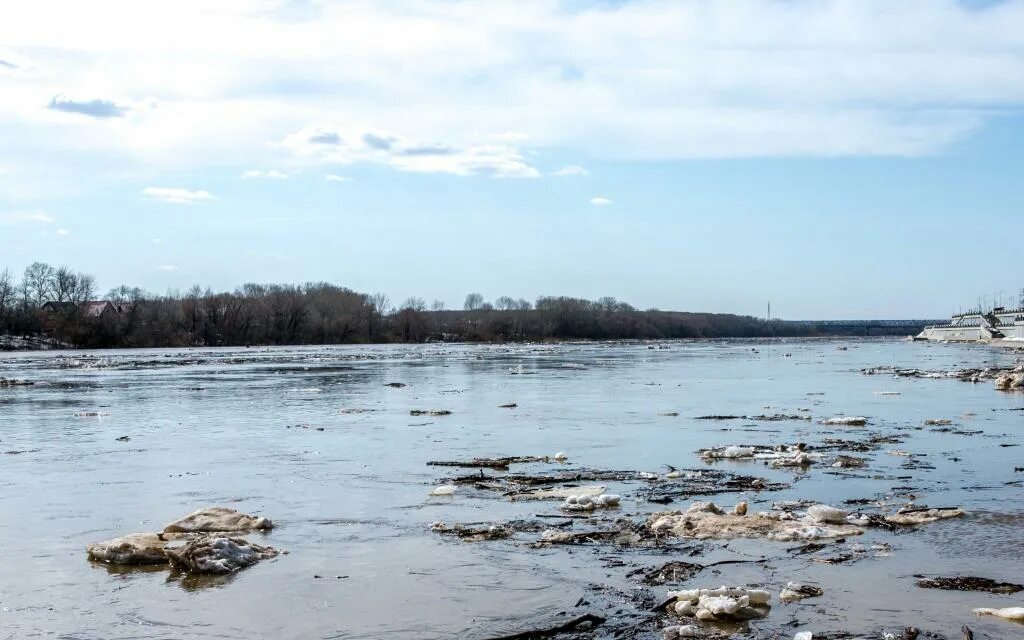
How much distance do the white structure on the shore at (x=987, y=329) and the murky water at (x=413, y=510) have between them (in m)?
96.8

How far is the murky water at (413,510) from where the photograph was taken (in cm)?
850

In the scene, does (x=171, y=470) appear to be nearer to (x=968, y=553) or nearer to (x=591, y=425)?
(x=591, y=425)

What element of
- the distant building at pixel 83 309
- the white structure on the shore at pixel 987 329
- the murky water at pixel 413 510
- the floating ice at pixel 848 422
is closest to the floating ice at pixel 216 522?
the murky water at pixel 413 510

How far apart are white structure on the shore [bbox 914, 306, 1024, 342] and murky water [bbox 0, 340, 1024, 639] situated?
96.8m

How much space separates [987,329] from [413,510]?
140 m

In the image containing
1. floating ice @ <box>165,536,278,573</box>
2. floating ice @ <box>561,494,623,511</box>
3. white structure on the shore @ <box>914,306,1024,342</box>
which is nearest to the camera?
floating ice @ <box>165,536,278,573</box>

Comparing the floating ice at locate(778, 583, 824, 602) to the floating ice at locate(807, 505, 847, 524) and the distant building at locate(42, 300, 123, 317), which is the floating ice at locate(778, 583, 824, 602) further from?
the distant building at locate(42, 300, 123, 317)

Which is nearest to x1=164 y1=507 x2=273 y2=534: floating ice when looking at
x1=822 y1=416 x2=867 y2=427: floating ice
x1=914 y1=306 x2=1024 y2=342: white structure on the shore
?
x1=822 y1=416 x2=867 y2=427: floating ice

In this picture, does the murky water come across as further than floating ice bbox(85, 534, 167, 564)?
No

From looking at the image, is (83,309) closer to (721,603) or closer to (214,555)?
(214,555)

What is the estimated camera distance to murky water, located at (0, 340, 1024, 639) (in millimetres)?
8500

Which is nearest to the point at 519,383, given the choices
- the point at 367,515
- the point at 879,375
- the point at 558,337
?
the point at 879,375

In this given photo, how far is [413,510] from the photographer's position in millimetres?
13148

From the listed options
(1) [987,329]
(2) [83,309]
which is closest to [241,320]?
(2) [83,309]
